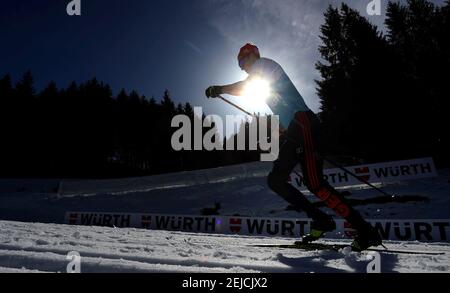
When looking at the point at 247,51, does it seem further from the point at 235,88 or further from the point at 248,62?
the point at 235,88

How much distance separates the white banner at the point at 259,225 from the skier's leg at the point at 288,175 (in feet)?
18.6

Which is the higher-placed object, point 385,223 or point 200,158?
point 200,158

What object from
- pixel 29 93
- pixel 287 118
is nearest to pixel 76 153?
pixel 29 93

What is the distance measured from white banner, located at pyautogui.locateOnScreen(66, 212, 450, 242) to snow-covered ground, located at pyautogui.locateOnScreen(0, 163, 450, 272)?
3168 mm

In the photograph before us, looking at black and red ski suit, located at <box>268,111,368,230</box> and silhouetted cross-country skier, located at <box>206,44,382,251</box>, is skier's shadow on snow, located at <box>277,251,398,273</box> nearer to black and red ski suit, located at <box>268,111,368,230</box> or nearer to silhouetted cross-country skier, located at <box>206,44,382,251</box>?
black and red ski suit, located at <box>268,111,368,230</box>

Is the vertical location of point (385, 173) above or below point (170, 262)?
above

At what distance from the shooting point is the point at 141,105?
4916 centimetres

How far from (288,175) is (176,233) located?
3.59m

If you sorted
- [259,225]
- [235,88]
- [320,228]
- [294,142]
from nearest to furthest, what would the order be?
[294,142] → [320,228] → [235,88] → [259,225]

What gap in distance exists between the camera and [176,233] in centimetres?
683

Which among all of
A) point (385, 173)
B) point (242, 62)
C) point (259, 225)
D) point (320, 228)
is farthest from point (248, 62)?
point (385, 173)

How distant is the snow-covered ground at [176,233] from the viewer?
2465 millimetres

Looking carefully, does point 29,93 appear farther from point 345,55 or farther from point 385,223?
point 385,223
